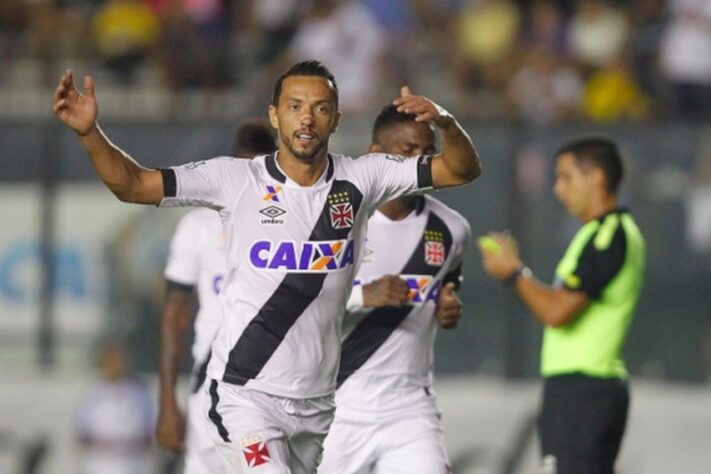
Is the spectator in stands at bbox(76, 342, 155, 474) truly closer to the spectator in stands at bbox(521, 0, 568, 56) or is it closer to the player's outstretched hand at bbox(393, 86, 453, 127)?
the spectator in stands at bbox(521, 0, 568, 56)

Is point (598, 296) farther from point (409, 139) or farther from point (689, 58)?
point (689, 58)

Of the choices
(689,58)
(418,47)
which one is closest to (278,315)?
(689,58)

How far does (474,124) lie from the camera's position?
45.4 ft

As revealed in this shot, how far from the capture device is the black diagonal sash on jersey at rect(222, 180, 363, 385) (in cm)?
677

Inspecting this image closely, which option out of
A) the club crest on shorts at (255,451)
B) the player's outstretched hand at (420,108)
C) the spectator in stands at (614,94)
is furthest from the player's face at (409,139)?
the spectator in stands at (614,94)

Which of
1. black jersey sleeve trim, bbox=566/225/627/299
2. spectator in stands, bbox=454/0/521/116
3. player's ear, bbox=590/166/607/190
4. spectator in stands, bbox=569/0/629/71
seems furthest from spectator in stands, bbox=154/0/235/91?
black jersey sleeve trim, bbox=566/225/627/299

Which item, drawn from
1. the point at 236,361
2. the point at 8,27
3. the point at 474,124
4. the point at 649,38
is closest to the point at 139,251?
the point at 474,124

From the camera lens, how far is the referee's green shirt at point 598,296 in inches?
338

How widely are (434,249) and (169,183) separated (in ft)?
6.08

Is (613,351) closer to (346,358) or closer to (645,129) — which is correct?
(346,358)

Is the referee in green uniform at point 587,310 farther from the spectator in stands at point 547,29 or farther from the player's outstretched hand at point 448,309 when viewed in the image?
the spectator in stands at point 547,29

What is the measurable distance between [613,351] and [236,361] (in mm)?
2548

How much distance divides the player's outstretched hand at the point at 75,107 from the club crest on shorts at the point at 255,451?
1362mm

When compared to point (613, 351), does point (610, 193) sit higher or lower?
higher
